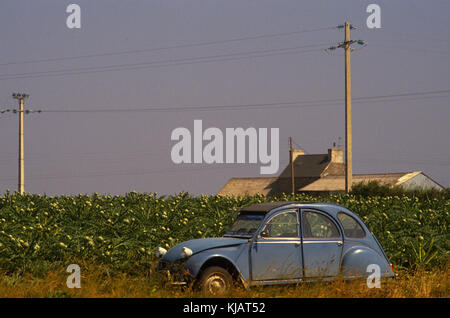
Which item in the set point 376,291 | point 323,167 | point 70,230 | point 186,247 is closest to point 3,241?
point 70,230

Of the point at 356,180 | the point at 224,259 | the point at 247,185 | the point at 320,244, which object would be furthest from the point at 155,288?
the point at 247,185

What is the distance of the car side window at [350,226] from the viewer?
1211cm

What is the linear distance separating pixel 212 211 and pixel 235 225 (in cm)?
827

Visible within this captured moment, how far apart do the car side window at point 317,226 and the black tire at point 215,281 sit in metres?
1.86

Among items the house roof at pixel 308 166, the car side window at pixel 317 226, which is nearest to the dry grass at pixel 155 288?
the car side window at pixel 317 226

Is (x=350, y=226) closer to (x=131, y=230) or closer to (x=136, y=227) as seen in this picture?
(x=131, y=230)

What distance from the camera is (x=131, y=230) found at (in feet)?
52.2

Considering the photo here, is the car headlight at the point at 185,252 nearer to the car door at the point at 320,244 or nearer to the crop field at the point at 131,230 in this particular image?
the crop field at the point at 131,230

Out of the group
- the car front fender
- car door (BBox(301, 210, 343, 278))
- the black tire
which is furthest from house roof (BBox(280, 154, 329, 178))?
the black tire

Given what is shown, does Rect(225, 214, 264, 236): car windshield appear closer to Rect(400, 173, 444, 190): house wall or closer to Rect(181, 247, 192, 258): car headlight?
Rect(181, 247, 192, 258): car headlight

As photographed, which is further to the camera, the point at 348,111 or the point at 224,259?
the point at 348,111

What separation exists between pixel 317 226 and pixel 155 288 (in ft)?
10.6

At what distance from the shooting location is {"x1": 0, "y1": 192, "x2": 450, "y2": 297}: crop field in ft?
44.0
